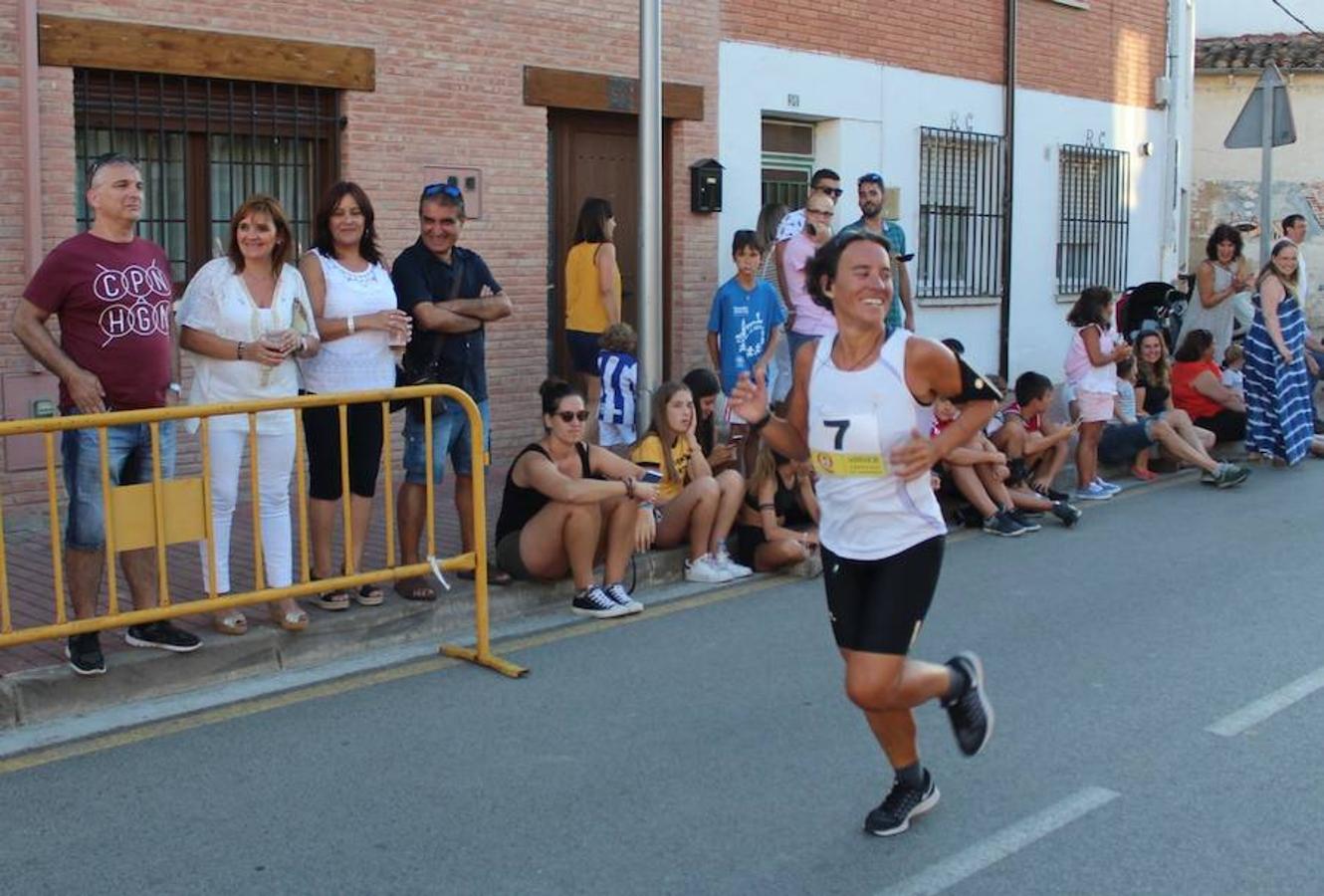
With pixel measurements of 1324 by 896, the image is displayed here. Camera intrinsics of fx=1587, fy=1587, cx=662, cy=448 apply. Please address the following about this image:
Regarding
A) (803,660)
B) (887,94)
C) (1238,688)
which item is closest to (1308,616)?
(1238,688)

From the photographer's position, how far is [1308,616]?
25.2 feet

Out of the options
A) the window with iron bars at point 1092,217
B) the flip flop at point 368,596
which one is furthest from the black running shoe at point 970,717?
the window with iron bars at point 1092,217

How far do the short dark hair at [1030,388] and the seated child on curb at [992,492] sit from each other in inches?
24.2

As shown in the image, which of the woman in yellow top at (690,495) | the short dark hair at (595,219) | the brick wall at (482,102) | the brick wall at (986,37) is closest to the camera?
the woman in yellow top at (690,495)

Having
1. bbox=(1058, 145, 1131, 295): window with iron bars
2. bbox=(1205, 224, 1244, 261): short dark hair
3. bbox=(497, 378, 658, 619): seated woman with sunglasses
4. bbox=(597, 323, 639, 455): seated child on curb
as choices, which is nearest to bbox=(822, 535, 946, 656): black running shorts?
bbox=(497, 378, 658, 619): seated woman with sunglasses

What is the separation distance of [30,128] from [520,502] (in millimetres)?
3731

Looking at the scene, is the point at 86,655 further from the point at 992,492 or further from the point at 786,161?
the point at 786,161

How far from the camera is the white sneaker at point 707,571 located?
338 inches

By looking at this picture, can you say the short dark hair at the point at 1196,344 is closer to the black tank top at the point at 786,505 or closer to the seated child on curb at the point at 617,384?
the black tank top at the point at 786,505

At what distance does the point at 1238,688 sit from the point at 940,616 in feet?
5.56

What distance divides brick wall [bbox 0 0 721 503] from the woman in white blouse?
9.75 ft

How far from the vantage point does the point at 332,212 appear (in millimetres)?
7336

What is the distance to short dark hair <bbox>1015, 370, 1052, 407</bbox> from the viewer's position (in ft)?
35.4

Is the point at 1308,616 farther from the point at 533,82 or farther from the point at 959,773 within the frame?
the point at 533,82
